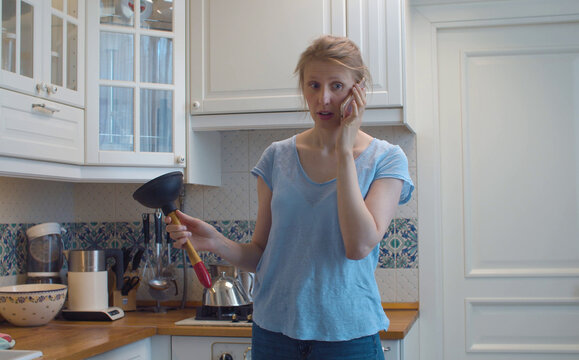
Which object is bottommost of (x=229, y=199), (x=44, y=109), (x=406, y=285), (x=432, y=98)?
(x=406, y=285)

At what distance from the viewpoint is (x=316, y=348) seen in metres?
1.18

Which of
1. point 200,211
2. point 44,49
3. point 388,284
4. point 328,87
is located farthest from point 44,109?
point 388,284

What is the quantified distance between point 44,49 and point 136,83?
381 millimetres

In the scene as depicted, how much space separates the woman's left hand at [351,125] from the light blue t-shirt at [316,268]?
0.08 meters

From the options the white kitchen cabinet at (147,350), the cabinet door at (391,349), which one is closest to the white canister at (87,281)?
the white kitchen cabinet at (147,350)

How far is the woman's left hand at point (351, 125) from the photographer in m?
1.19

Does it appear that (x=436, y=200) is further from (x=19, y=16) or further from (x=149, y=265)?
(x=19, y=16)

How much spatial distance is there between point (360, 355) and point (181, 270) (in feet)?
5.08

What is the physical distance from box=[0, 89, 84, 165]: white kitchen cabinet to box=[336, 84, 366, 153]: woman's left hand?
1067 millimetres

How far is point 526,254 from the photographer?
2439mm

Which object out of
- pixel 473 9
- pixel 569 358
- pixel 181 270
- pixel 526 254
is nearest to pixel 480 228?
pixel 526 254

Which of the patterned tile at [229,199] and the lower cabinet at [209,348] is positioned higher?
the patterned tile at [229,199]

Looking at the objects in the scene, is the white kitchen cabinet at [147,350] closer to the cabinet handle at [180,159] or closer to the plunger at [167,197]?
the cabinet handle at [180,159]

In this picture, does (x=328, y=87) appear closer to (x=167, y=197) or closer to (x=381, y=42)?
(x=167, y=197)
